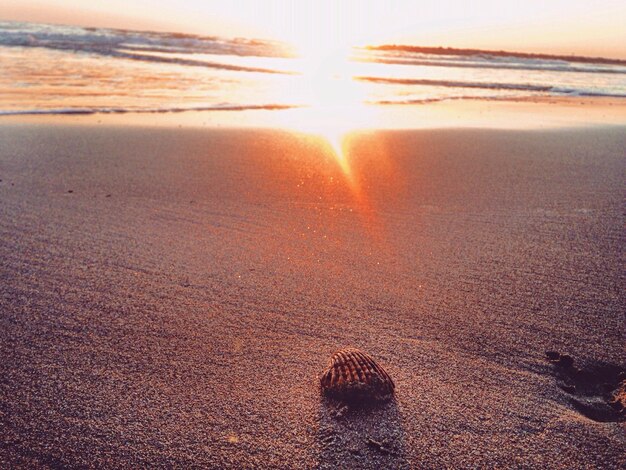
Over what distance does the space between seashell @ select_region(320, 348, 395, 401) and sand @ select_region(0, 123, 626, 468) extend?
0.05 metres

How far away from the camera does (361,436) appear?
152 centimetres

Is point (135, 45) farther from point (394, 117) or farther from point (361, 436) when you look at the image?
point (361, 436)

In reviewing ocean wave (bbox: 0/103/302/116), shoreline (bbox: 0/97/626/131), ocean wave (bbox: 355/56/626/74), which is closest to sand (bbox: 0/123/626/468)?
shoreline (bbox: 0/97/626/131)

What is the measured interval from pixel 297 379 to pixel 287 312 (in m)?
0.50

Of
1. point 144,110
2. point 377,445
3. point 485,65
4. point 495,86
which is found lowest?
point 377,445

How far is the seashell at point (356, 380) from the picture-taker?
165 cm

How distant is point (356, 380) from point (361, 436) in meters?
0.19

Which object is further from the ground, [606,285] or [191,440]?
[606,285]

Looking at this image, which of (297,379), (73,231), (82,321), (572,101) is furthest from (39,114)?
(572,101)

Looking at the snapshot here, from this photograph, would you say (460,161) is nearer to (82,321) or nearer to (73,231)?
(73,231)

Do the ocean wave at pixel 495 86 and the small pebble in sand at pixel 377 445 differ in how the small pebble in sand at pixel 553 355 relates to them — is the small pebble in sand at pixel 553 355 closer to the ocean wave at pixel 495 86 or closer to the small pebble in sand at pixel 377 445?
the small pebble in sand at pixel 377 445

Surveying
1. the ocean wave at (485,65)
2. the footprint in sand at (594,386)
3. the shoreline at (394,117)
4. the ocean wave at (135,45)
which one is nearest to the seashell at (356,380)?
the footprint in sand at (594,386)

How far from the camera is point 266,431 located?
157 cm

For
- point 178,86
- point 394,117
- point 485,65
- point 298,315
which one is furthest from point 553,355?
point 485,65
